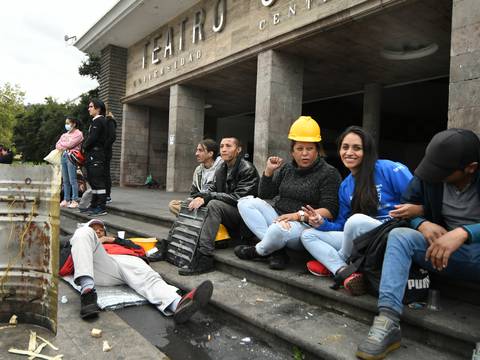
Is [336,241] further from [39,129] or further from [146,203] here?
[39,129]

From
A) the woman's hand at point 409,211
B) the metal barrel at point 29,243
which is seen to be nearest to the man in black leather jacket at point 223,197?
the metal barrel at point 29,243

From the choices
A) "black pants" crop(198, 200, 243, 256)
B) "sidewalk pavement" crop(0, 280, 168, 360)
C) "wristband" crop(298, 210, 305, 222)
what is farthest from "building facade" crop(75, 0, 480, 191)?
"sidewalk pavement" crop(0, 280, 168, 360)

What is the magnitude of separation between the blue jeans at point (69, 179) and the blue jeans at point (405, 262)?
242 inches

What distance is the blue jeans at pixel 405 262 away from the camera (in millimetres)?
2051

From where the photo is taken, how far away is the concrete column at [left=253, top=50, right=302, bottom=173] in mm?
8445

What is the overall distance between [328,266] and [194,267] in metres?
1.41

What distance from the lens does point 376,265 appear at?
2.39 m

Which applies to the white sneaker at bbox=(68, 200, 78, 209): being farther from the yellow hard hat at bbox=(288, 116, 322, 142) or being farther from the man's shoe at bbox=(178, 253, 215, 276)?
the yellow hard hat at bbox=(288, 116, 322, 142)

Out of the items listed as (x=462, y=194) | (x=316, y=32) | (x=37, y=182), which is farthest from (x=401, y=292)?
(x=316, y=32)

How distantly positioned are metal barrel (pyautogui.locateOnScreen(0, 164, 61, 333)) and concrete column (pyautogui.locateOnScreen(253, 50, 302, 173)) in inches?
247

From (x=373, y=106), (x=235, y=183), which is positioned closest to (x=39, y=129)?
(x=373, y=106)

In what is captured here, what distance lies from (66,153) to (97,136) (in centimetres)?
91

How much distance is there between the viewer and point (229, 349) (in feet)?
7.93

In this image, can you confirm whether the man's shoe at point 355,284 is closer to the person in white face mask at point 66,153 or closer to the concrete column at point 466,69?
the concrete column at point 466,69
